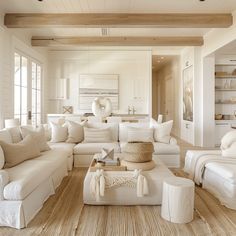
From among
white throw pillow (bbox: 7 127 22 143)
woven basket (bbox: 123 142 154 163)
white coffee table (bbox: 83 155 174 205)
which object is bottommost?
white coffee table (bbox: 83 155 174 205)

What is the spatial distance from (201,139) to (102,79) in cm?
377

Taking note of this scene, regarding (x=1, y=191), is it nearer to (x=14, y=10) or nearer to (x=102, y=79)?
(x=14, y=10)

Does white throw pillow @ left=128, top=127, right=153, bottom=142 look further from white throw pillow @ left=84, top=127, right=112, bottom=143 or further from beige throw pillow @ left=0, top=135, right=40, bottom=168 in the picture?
beige throw pillow @ left=0, top=135, right=40, bottom=168

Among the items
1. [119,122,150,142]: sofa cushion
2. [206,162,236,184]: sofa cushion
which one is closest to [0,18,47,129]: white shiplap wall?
[119,122,150,142]: sofa cushion

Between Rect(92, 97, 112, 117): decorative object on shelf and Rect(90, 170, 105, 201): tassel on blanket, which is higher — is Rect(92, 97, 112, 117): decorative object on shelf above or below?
above

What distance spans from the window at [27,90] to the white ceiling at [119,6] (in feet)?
4.63

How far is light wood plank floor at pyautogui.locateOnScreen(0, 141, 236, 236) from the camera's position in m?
2.33

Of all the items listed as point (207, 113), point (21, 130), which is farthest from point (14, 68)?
point (207, 113)

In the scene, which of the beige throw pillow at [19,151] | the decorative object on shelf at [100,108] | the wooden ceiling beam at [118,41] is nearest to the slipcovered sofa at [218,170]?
the beige throw pillow at [19,151]

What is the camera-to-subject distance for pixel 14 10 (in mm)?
5062

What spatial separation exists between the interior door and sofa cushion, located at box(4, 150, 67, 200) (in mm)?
7361

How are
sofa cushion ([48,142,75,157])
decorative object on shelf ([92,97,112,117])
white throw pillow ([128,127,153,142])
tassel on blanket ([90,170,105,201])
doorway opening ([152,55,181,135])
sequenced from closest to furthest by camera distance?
tassel on blanket ([90,170,105,201]), sofa cushion ([48,142,75,157]), white throw pillow ([128,127,153,142]), decorative object on shelf ([92,97,112,117]), doorway opening ([152,55,181,135])

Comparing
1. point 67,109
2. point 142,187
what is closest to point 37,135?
point 142,187

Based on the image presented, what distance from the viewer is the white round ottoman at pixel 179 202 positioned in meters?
2.48
